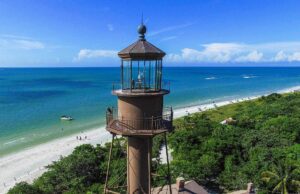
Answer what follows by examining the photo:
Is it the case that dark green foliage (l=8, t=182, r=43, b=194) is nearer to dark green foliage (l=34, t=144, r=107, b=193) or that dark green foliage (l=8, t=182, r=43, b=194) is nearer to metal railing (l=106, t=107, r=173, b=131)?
dark green foliage (l=34, t=144, r=107, b=193)

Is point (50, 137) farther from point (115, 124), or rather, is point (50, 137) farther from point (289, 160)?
point (115, 124)

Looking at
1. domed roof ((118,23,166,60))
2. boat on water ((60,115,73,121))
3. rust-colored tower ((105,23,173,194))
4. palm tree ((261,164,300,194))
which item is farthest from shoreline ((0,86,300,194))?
domed roof ((118,23,166,60))

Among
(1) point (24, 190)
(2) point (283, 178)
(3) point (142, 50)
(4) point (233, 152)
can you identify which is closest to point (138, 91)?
(3) point (142, 50)

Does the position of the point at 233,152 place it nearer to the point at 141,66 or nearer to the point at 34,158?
the point at 141,66

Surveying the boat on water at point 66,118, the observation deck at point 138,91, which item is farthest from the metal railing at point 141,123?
the boat on water at point 66,118

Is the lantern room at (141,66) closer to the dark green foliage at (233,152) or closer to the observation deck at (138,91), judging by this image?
the observation deck at (138,91)

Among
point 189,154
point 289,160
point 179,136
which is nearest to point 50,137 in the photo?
point 179,136
